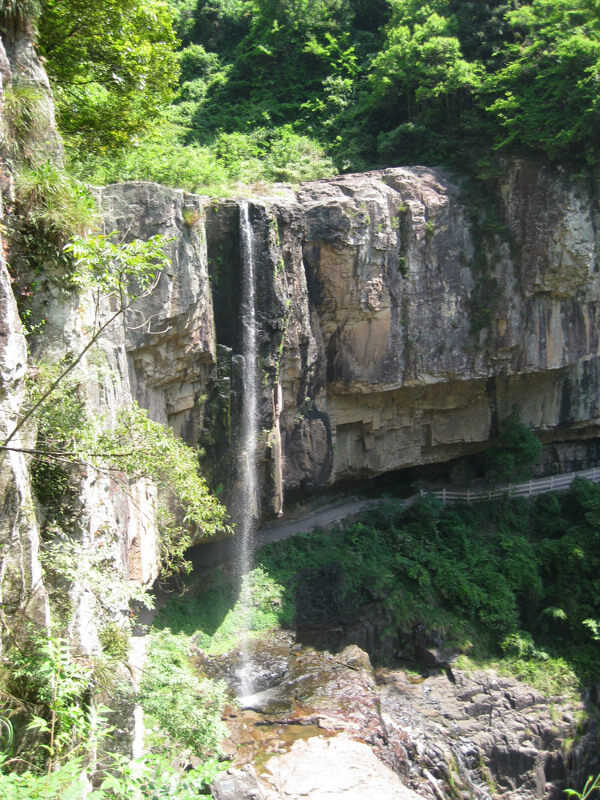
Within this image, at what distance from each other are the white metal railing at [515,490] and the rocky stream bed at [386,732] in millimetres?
5716

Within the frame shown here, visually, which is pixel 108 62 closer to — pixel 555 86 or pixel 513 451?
pixel 555 86

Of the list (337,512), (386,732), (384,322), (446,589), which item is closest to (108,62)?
(384,322)

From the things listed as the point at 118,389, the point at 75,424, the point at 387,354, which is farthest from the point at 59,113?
the point at 387,354

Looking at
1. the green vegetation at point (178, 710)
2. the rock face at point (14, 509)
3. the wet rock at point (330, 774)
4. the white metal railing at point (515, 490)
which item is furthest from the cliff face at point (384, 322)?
the rock face at point (14, 509)

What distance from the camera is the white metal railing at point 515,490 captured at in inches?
748

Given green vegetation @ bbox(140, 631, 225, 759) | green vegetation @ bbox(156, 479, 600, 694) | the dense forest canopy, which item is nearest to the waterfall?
green vegetation @ bbox(156, 479, 600, 694)

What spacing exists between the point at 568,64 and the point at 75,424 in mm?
14823

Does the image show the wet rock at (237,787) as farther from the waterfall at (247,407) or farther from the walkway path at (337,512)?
the walkway path at (337,512)

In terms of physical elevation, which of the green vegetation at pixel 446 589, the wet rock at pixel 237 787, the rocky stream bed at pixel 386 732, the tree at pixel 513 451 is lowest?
the rocky stream bed at pixel 386 732

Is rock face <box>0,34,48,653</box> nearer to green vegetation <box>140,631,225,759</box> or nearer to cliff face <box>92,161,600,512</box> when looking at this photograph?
green vegetation <box>140,631,225,759</box>

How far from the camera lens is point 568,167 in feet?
56.0

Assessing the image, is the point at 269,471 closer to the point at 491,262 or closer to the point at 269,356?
the point at 269,356

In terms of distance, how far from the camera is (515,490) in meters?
19.1

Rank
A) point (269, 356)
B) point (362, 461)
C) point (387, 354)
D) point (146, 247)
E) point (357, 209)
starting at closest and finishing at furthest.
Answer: point (146, 247)
point (269, 356)
point (357, 209)
point (387, 354)
point (362, 461)
